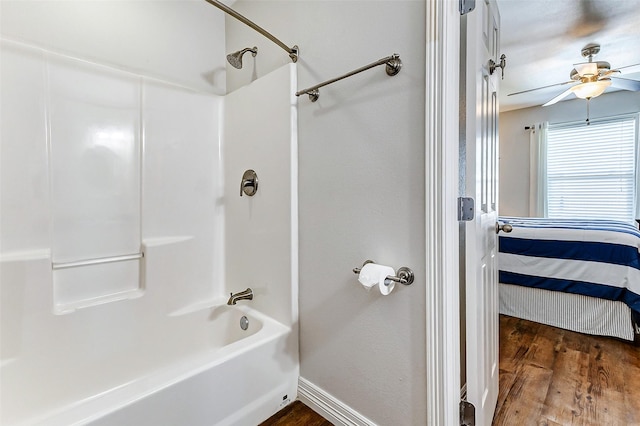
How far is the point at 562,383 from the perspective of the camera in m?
1.77

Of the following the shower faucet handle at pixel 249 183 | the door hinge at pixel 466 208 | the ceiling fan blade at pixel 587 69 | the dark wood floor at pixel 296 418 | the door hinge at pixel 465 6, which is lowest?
the dark wood floor at pixel 296 418

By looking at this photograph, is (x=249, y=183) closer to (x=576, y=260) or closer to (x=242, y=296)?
(x=242, y=296)

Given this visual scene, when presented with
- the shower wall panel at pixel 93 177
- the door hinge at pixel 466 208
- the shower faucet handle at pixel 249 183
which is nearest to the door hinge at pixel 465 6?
the door hinge at pixel 466 208

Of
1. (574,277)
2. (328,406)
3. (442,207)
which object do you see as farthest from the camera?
(574,277)

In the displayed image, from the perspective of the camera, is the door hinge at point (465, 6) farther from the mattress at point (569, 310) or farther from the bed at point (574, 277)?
the mattress at point (569, 310)

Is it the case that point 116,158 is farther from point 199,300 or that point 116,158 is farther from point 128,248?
point 199,300

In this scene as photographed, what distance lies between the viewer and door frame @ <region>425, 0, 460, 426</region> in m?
1.08

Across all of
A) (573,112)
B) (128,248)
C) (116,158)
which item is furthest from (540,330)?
(573,112)

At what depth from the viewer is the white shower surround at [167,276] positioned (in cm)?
135

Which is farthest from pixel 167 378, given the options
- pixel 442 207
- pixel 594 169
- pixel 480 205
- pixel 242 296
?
pixel 594 169

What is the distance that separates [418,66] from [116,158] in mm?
1618

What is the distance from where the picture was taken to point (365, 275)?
122cm

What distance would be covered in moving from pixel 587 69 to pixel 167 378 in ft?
14.0

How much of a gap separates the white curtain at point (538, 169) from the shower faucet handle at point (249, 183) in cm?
477
